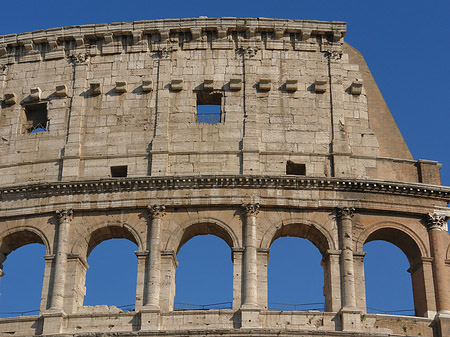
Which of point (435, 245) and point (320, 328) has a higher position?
point (435, 245)

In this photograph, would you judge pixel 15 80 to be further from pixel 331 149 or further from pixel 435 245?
pixel 435 245

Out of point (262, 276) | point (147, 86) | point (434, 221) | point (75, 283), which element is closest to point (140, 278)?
point (75, 283)

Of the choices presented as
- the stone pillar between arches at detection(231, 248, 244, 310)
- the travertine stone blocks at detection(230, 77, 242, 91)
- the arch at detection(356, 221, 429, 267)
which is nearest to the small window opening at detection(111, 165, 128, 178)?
the travertine stone blocks at detection(230, 77, 242, 91)

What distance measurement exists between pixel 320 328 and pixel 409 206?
202 inches

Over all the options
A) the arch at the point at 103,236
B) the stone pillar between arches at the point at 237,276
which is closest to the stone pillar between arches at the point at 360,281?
the stone pillar between arches at the point at 237,276

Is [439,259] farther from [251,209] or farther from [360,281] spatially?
[251,209]

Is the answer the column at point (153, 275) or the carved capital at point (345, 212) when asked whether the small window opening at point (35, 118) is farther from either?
the carved capital at point (345, 212)

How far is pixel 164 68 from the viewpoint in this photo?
1389 inches

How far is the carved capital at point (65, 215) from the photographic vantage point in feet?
107

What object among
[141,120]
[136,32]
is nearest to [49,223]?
[141,120]

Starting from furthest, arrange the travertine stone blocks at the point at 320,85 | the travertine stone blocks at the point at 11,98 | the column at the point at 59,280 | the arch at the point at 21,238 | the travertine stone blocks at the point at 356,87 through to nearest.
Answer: the travertine stone blocks at the point at 11,98 → the travertine stone blocks at the point at 356,87 → the travertine stone blocks at the point at 320,85 → the arch at the point at 21,238 → the column at the point at 59,280

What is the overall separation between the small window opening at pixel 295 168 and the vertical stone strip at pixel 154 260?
14.0 ft

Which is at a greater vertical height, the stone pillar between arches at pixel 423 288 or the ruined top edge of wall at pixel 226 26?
the ruined top edge of wall at pixel 226 26

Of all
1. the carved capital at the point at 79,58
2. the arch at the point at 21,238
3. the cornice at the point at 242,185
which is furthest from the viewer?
the carved capital at the point at 79,58
